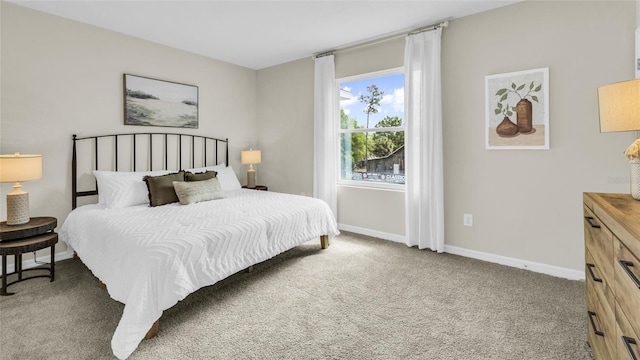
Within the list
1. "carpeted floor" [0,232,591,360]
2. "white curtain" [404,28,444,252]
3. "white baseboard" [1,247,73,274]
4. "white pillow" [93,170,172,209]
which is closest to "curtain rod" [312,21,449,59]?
"white curtain" [404,28,444,252]

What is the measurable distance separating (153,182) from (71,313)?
4.54 ft

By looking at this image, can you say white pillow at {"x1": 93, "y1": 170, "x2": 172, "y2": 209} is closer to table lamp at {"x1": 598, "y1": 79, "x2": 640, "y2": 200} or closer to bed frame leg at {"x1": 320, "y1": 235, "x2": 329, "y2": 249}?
bed frame leg at {"x1": 320, "y1": 235, "x2": 329, "y2": 249}

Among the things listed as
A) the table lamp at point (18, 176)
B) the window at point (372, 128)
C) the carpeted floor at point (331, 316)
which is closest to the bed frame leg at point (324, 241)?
the carpeted floor at point (331, 316)

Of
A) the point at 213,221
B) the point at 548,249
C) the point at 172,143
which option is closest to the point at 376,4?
the point at 213,221

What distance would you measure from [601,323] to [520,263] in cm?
167

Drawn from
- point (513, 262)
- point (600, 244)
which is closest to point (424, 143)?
point (513, 262)

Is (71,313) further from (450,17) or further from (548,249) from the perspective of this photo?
(450,17)

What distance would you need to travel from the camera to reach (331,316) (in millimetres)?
2102

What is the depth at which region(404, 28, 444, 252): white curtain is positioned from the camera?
10.8 ft

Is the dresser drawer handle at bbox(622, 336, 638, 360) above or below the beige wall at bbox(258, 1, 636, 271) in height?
below

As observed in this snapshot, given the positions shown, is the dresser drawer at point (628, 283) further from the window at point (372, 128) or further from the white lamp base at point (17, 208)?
the white lamp base at point (17, 208)

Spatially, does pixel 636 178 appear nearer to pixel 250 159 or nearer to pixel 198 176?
pixel 198 176

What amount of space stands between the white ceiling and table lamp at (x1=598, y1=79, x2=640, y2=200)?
1921 millimetres

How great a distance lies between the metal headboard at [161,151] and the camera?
10.8 feet
